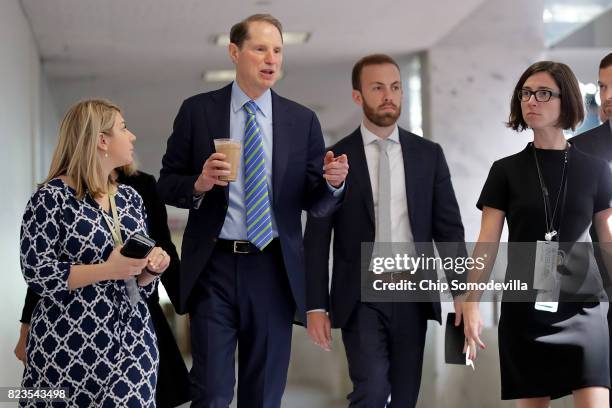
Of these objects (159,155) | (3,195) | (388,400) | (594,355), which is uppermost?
(159,155)

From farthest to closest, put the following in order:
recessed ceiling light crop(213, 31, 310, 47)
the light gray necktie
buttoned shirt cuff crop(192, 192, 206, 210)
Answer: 1. recessed ceiling light crop(213, 31, 310, 47)
2. the light gray necktie
3. buttoned shirt cuff crop(192, 192, 206, 210)

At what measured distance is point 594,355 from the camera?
11.1 feet

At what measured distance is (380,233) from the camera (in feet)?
13.3

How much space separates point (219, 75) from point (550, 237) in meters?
7.17

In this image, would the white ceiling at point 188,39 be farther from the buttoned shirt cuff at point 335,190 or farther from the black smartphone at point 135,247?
the black smartphone at point 135,247

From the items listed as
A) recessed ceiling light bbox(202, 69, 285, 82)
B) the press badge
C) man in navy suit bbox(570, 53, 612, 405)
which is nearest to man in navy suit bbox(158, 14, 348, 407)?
the press badge

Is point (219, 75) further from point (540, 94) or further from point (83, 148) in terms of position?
point (83, 148)

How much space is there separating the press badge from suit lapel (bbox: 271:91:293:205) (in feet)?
3.30

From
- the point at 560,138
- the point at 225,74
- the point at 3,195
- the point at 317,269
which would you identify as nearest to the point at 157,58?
the point at 225,74

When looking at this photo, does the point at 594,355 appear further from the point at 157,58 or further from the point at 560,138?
the point at 157,58

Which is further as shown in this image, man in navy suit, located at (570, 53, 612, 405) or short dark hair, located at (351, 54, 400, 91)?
short dark hair, located at (351, 54, 400, 91)

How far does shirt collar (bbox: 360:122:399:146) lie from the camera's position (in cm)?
423

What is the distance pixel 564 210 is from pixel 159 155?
11575 mm

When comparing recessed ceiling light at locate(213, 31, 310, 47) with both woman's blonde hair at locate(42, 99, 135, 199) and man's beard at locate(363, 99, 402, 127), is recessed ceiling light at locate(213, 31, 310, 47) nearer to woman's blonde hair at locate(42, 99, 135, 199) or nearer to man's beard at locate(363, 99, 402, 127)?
man's beard at locate(363, 99, 402, 127)
